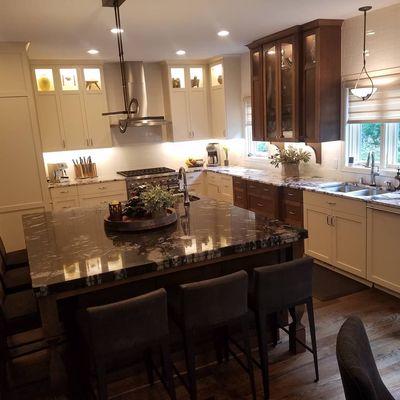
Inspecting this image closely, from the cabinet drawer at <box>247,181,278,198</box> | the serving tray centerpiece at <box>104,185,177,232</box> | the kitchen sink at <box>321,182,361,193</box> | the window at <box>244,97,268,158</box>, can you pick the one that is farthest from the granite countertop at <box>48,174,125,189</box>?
the kitchen sink at <box>321,182,361,193</box>

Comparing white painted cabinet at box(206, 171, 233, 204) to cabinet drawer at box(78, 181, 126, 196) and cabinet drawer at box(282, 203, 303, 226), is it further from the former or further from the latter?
cabinet drawer at box(78, 181, 126, 196)

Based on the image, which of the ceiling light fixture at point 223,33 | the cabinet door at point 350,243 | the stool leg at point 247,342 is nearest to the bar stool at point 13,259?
the stool leg at point 247,342

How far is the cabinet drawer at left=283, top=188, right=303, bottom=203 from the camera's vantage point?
4.41 m

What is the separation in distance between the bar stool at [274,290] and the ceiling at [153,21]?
7.86 ft

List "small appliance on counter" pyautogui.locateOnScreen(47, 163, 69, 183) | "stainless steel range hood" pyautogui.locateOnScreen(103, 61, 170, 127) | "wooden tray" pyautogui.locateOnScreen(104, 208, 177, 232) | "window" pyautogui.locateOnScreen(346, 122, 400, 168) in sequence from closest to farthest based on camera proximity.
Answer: "wooden tray" pyautogui.locateOnScreen(104, 208, 177, 232), "window" pyautogui.locateOnScreen(346, 122, 400, 168), "small appliance on counter" pyautogui.locateOnScreen(47, 163, 69, 183), "stainless steel range hood" pyautogui.locateOnScreen(103, 61, 170, 127)

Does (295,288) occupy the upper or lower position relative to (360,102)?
lower

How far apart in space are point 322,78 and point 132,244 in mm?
3019

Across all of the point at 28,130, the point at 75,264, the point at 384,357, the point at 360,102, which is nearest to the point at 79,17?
the point at 28,130

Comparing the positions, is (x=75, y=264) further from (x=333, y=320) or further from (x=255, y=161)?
(x=255, y=161)

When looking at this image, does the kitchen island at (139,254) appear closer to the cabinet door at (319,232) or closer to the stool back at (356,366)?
the stool back at (356,366)

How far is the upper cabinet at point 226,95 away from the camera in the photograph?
242 inches

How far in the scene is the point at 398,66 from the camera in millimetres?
3719

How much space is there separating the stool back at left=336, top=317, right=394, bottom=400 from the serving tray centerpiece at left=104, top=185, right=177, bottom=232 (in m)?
1.74

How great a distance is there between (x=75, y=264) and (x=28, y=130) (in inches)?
117
